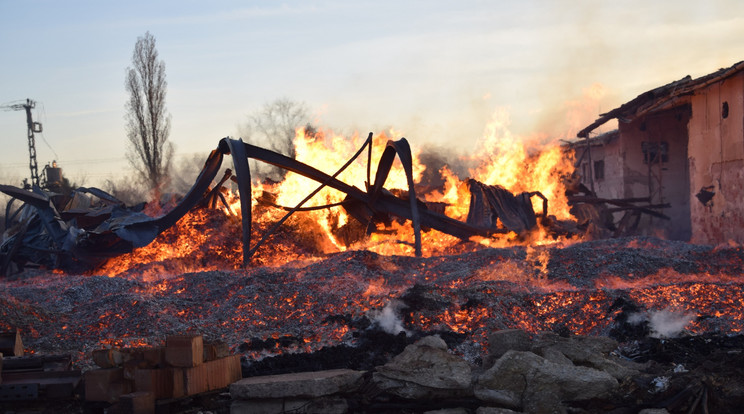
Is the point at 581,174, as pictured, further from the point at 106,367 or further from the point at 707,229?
the point at 106,367

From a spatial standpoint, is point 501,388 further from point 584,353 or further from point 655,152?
point 655,152

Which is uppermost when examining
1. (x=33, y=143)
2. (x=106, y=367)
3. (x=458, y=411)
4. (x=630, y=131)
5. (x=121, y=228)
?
(x=33, y=143)

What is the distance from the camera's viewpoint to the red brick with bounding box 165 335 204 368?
19.4ft

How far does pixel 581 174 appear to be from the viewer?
92.5ft

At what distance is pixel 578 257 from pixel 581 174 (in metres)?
16.7

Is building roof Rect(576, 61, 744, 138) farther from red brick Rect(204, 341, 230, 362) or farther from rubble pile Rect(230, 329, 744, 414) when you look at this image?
red brick Rect(204, 341, 230, 362)

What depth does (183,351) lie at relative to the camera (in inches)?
233

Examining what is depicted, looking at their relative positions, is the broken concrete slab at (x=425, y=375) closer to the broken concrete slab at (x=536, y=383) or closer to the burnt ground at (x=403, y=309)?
the broken concrete slab at (x=536, y=383)

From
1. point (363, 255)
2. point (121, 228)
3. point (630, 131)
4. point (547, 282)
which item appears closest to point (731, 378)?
point (547, 282)

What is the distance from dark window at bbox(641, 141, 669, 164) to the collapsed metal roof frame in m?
8.59

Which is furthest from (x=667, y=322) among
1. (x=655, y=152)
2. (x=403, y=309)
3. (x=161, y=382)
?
(x=655, y=152)

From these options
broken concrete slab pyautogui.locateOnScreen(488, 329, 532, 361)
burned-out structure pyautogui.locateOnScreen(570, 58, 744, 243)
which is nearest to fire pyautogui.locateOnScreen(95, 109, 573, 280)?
burned-out structure pyautogui.locateOnScreen(570, 58, 744, 243)

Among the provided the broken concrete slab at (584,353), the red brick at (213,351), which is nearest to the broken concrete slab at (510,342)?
the broken concrete slab at (584,353)

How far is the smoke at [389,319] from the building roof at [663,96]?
10.6m
